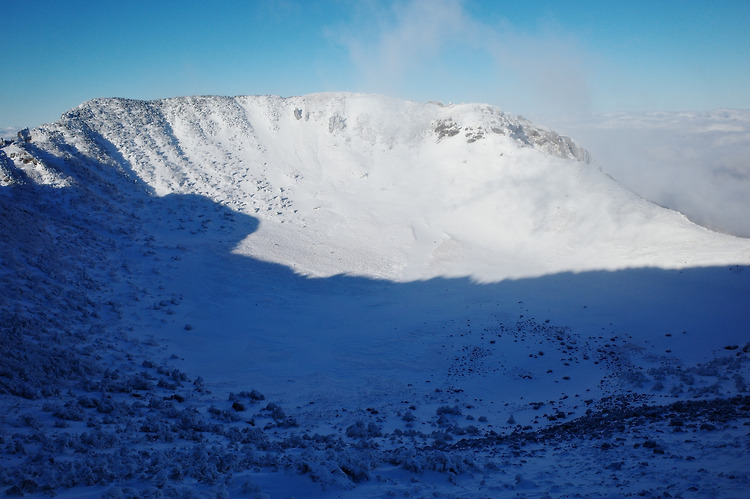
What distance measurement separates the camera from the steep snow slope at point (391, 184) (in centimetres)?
2756

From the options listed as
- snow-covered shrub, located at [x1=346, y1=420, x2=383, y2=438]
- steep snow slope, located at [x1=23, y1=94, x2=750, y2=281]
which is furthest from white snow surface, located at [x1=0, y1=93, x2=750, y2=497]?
steep snow slope, located at [x1=23, y1=94, x2=750, y2=281]

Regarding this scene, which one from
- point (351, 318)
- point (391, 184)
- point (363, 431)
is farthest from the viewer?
point (391, 184)

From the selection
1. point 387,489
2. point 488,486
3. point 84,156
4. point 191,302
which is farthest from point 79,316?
point 84,156

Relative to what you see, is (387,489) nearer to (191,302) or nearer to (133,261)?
(191,302)

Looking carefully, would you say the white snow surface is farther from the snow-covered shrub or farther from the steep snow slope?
the steep snow slope

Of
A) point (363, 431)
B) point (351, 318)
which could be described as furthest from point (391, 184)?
point (363, 431)

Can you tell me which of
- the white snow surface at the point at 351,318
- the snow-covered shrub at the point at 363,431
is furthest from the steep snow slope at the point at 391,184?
the snow-covered shrub at the point at 363,431

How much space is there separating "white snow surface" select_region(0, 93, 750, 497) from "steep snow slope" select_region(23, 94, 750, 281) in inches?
9.9

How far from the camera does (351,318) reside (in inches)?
862

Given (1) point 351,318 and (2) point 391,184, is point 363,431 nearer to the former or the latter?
(1) point 351,318

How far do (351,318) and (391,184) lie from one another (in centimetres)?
1992

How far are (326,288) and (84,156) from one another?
2142 centimetres

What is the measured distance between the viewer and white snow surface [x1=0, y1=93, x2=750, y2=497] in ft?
25.2

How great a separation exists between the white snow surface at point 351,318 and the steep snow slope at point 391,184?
25 centimetres
